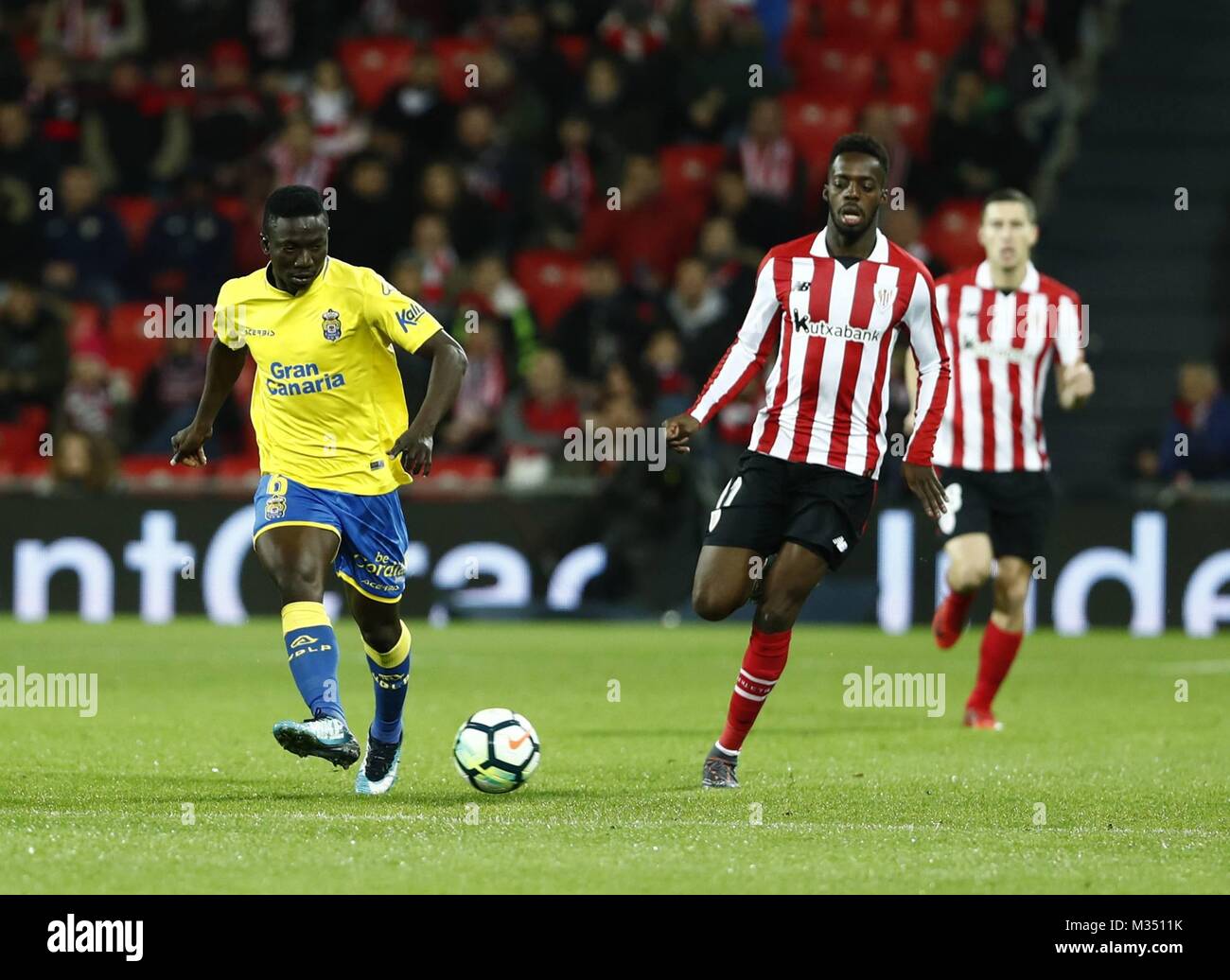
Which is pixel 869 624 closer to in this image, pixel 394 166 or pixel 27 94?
pixel 394 166

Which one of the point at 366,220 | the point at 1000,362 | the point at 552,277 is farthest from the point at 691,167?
the point at 1000,362

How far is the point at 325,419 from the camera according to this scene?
7.09 meters

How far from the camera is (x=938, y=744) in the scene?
8.98m

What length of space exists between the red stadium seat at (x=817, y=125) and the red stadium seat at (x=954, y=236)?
3.90 feet

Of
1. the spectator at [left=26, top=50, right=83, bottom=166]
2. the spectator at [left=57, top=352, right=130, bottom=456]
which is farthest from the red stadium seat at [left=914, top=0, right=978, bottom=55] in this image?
the spectator at [left=57, top=352, right=130, bottom=456]

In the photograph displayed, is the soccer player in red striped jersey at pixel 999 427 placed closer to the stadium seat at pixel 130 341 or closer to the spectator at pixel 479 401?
the spectator at pixel 479 401

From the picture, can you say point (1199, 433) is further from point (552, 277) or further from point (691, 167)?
point (552, 277)

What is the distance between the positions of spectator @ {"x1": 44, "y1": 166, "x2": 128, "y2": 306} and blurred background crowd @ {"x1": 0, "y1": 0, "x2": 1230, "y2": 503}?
2 cm

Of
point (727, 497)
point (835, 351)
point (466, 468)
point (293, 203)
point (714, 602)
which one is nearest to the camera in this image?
point (293, 203)

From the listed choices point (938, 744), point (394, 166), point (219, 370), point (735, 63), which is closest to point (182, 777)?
point (219, 370)

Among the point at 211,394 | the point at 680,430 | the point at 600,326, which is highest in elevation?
the point at 600,326

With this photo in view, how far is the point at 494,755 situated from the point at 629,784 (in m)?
0.59

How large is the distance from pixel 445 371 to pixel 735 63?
11668 millimetres

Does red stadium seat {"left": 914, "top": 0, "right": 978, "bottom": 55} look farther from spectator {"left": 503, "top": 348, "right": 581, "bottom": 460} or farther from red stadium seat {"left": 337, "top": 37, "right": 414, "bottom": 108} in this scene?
spectator {"left": 503, "top": 348, "right": 581, "bottom": 460}
